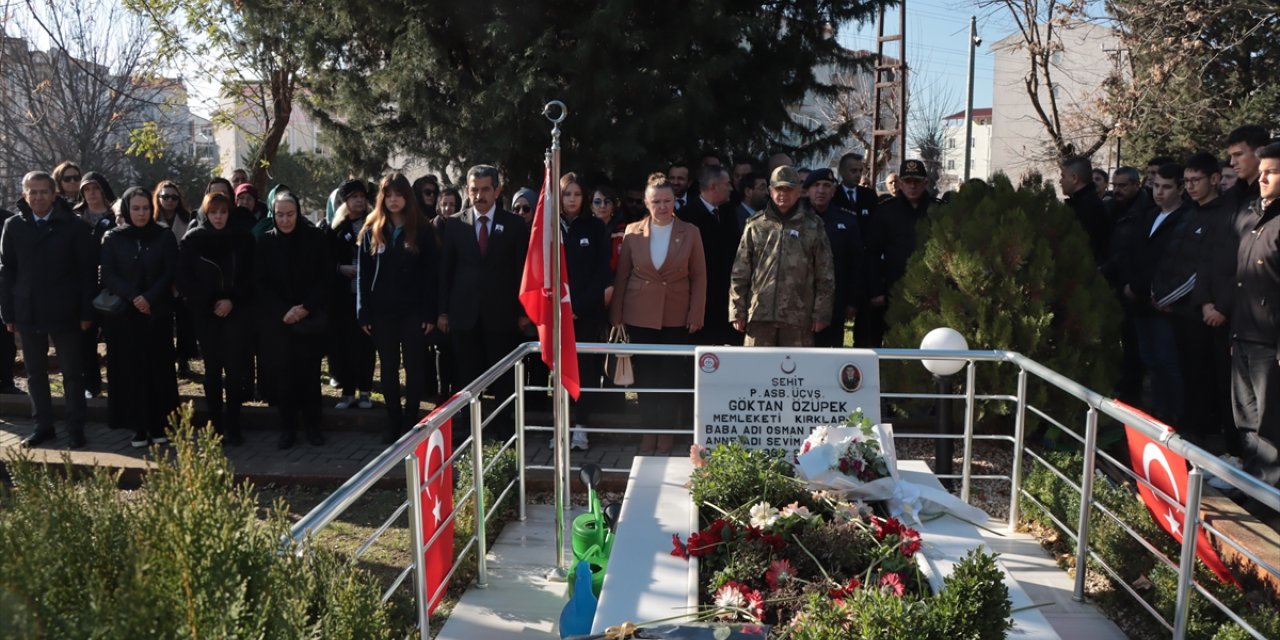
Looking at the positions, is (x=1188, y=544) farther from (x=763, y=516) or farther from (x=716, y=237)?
(x=716, y=237)

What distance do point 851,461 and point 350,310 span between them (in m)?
5.11

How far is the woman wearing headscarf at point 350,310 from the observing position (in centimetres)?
858

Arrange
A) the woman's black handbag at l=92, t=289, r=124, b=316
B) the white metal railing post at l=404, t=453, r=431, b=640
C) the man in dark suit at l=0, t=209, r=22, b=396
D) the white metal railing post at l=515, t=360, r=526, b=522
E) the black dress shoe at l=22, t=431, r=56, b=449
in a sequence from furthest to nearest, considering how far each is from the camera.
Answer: the man in dark suit at l=0, t=209, r=22, b=396
the black dress shoe at l=22, t=431, r=56, b=449
the woman's black handbag at l=92, t=289, r=124, b=316
the white metal railing post at l=515, t=360, r=526, b=522
the white metal railing post at l=404, t=453, r=431, b=640

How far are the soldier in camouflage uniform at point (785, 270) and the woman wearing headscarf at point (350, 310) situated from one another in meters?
3.39

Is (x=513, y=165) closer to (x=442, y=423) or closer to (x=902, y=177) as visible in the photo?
(x=902, y=177)

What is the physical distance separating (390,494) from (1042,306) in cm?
457

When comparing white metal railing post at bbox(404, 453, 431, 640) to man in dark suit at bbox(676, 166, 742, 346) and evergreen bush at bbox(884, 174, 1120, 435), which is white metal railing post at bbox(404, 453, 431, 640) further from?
man in dark suit at bbox(676, 166, 742, 346)

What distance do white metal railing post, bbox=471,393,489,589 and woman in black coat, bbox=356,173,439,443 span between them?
104 inches

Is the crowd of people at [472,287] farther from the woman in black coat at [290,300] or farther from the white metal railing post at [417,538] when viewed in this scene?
the white metal railing post at [417,538]

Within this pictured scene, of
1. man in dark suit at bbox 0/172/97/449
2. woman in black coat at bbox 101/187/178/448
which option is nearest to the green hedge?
woman in black coat at bbox 101/187/178/448

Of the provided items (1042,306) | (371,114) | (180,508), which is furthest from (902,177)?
(180,508)

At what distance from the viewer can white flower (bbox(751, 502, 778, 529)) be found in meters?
4.30

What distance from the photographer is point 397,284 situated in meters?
7.35

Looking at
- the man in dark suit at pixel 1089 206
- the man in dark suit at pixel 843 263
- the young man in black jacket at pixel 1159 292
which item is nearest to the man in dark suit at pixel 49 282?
the man in dark suit at pixel 843 263
